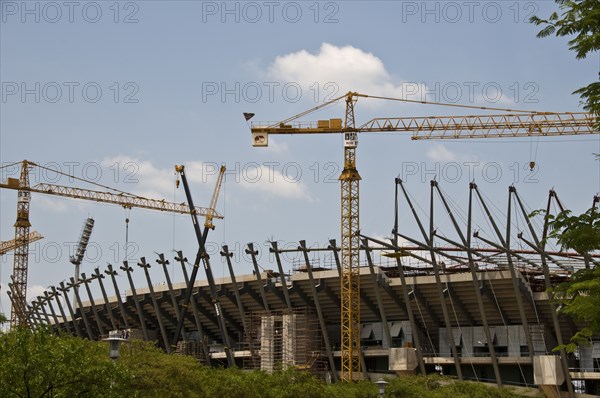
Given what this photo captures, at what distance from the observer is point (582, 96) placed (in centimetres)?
2534

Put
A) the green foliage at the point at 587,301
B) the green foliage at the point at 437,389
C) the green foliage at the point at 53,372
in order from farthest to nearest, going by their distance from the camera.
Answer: the green foliage at the point at 437,389 < the green foliage at the point at 53,372 < the green foliage at the point at 587,301

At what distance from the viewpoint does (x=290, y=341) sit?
99.1 metres

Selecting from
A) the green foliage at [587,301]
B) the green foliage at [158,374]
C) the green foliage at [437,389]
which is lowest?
the green foliage at [437,389]

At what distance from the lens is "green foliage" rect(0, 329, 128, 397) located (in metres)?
33.3

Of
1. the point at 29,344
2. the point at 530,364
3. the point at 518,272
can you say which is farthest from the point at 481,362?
the point at 29,344

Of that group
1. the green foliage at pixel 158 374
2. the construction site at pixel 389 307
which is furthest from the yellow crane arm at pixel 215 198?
the green foliage at pixel 158 374

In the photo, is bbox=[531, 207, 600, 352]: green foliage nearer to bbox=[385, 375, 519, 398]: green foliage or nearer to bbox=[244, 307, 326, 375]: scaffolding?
bbox=[385, 375, 519, 398]: green foliage

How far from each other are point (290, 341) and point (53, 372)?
66478mm

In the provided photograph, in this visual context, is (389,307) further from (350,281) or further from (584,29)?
(584,29)

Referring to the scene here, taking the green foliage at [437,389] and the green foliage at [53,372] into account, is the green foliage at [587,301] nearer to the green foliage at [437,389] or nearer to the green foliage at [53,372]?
the green foliage at [53,372]

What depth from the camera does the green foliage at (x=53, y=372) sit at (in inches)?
1313

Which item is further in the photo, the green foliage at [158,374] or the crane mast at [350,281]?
the crane mast at [350,281]

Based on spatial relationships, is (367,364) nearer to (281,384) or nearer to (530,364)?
(530,364)

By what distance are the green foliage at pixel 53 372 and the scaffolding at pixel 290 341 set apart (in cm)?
6228
